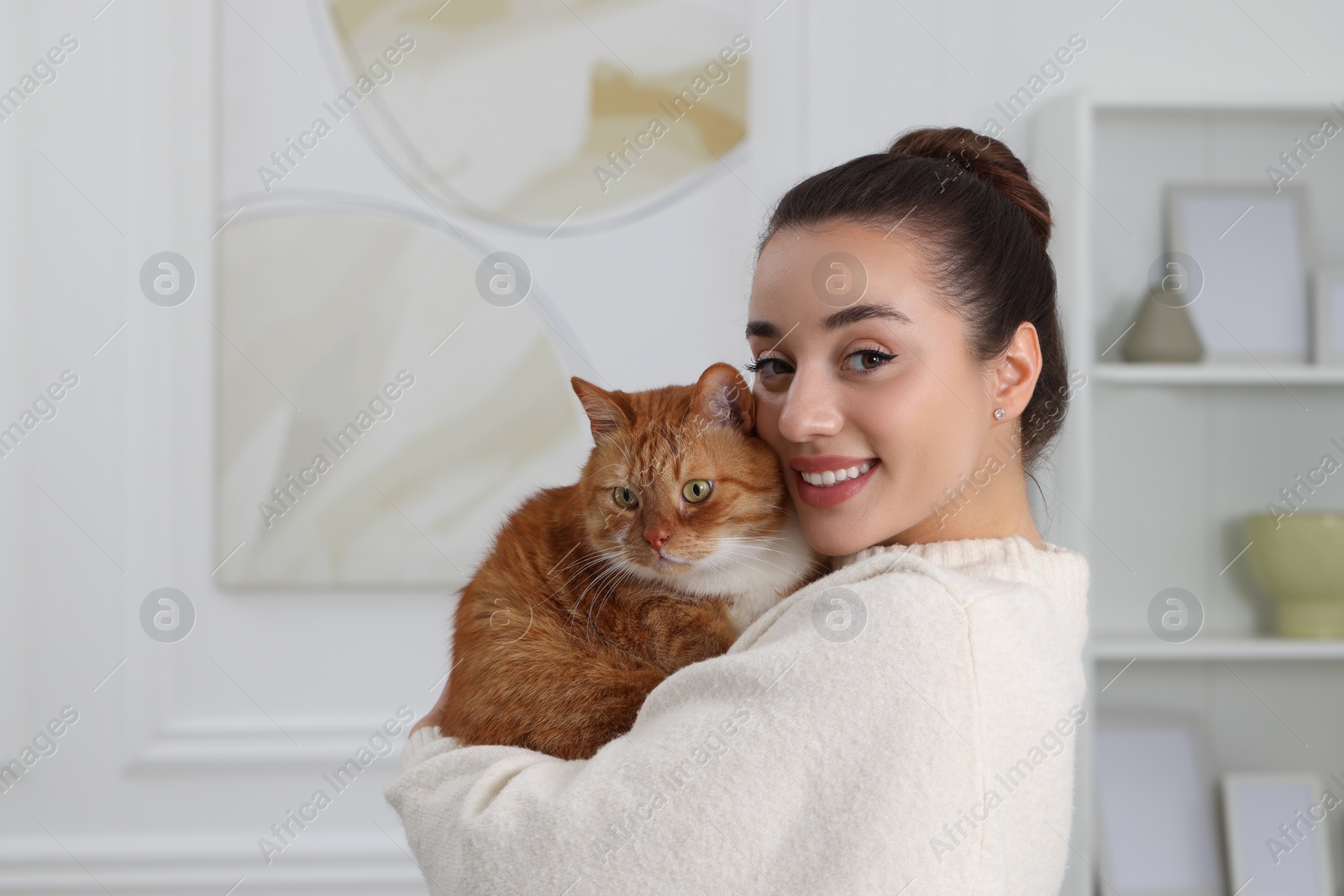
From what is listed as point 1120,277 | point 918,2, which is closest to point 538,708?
point 1120,277

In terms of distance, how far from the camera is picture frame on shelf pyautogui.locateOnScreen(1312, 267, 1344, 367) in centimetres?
254

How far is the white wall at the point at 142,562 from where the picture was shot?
248cm

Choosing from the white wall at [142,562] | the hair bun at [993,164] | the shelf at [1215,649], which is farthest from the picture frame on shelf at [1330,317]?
the hair bun at [993,164]

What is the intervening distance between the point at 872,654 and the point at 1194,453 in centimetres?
209

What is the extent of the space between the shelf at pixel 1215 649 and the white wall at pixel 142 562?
128cm

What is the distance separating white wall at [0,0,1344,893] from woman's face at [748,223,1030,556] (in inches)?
59.2

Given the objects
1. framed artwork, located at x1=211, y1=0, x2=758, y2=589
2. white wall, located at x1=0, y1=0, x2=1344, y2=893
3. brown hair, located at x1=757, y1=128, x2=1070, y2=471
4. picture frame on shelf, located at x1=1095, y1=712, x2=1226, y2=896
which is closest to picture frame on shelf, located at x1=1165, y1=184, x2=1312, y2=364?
white wall, located at x1=0, y1=0, x2=1344, y2=893

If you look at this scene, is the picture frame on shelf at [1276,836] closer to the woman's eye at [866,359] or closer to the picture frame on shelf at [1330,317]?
the picture frame on shelf at [1330,317]

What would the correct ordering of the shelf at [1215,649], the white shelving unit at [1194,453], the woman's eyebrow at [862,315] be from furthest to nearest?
the white shelving unit at [1194,453] < the shelf at [1215,649] < the woman's eyebrow at [862,315]

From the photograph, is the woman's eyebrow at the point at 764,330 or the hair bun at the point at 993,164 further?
the hair bun at the point at 993,164

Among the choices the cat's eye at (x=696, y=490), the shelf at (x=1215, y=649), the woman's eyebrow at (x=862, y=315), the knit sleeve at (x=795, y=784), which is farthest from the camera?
the shelf at (x=1215, y=649)

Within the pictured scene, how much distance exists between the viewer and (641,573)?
130 centimetres

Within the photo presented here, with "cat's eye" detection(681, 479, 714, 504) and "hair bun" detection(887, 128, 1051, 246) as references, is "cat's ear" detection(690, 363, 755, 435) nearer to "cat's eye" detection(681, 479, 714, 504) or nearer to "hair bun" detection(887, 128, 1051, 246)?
"cat's eye" detection(681, 479, 714, 504)

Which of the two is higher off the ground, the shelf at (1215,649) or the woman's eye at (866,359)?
the woman's eye at (866,359)
